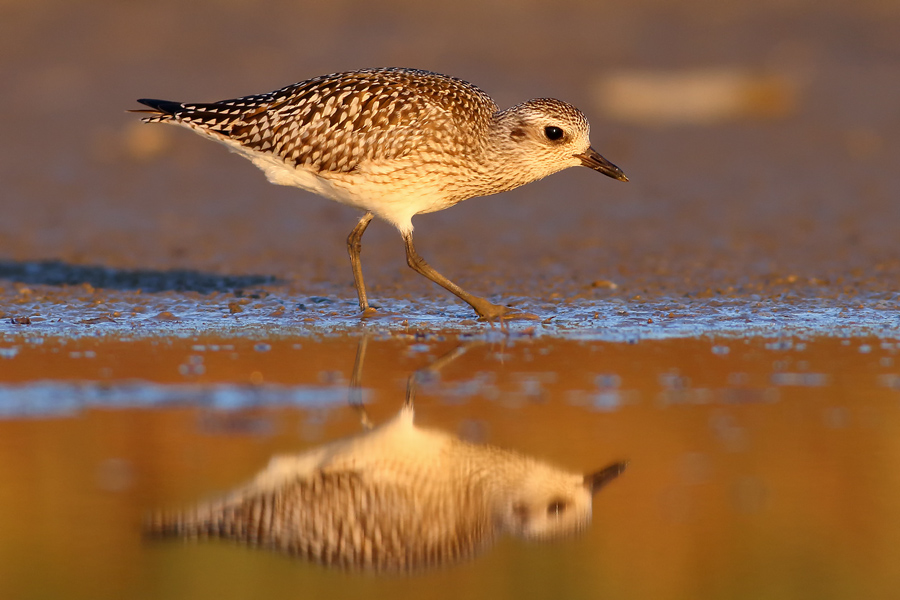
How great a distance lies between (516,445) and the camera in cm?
541

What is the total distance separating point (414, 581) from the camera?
435cm

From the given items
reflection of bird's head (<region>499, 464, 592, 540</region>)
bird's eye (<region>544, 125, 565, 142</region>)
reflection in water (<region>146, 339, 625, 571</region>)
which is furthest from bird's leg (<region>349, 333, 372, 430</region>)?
bird's eye (<region>544, 125, 565, 142</region>)

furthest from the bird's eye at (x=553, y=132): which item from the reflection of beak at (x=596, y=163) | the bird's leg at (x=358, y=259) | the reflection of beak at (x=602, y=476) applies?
the reflection of beak at (x=602, y=476)

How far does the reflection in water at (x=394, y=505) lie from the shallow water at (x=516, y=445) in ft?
0.32

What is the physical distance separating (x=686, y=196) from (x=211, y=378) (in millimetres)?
7704

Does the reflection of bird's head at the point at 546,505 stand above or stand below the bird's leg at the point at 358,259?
below

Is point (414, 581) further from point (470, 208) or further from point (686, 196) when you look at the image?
point (686, 196)

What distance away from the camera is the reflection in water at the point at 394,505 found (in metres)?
4.62

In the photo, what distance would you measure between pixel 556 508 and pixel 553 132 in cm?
413

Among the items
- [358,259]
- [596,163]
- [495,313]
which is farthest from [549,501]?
[358,259]

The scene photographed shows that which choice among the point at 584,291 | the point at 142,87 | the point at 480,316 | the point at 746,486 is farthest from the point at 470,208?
the point at 746,486

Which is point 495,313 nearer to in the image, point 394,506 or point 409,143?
point 409,143

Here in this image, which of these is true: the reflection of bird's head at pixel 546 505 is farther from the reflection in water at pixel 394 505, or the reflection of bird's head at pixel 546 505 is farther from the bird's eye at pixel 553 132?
the bird's eye at pixel 553 132

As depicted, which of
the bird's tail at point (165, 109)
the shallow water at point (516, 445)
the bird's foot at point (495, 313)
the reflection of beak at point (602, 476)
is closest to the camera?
the shallow water at point (516, 445)
